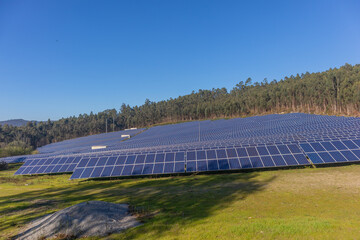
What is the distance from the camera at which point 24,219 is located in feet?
46.1

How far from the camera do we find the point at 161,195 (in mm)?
17734

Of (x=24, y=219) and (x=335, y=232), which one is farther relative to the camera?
(x=24, y=219)

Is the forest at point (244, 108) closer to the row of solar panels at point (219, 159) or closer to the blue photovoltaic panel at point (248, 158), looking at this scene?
the row of solar panels at point (219, 159)

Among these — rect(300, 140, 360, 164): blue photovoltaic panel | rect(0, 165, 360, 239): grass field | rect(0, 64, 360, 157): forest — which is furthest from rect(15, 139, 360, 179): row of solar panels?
rect(0, 64, 360, 157): forest

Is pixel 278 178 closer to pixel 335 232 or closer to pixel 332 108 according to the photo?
pixel 335 232

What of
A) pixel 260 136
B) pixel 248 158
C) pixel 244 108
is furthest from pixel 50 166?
pixel 244 108

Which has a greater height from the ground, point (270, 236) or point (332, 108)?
point (332, 108)

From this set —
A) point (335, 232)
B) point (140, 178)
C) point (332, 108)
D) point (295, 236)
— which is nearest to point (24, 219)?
point (140, 178)

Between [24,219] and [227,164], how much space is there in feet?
60.1

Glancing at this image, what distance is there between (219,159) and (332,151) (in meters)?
12.2

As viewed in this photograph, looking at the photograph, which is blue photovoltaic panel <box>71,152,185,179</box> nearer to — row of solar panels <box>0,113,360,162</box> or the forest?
row of solar panels <box>0,113,360,162</box>

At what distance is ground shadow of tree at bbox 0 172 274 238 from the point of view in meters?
12.9

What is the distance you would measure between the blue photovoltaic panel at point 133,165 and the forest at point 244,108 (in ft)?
218

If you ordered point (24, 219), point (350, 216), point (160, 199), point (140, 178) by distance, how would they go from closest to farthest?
point (350, 216)
point (24, 219)
point (160, 199)
point (140, 178)
